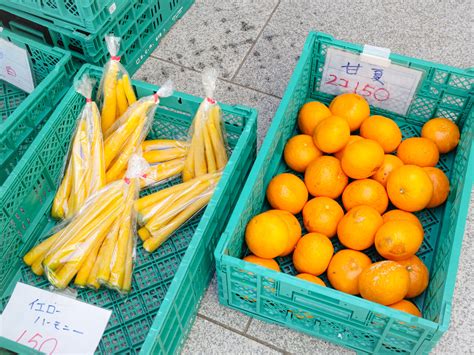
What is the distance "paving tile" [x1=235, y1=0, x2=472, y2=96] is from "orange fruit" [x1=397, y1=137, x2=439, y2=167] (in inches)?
23.8

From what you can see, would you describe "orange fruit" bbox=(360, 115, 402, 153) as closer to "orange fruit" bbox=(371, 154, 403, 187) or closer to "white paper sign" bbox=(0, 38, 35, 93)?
"orange fruit" bbox=(371, 154, 403, 187)

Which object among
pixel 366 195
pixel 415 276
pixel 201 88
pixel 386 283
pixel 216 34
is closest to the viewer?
pixel 386 283

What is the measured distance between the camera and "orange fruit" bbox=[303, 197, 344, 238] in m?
1.39

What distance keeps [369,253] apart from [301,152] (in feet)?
1.17

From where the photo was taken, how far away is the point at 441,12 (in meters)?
2.20

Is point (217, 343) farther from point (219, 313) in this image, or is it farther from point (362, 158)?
point (362, 158)

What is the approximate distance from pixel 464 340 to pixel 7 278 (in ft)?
4.31

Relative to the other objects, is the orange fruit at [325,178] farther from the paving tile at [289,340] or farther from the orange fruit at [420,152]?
the paving tile at [289,340]

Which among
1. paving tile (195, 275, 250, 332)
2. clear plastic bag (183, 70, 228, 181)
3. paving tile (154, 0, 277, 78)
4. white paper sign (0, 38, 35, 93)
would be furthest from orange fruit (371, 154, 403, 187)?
white paper sign (0, 38, 35, 93)

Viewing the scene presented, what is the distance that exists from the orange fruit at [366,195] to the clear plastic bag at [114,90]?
74cm

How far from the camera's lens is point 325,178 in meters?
1.42

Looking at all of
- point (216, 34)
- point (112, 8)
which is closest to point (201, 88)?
point (216, 34)

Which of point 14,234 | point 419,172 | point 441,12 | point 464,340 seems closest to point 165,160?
point 14,234

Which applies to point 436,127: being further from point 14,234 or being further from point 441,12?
point 14,234
